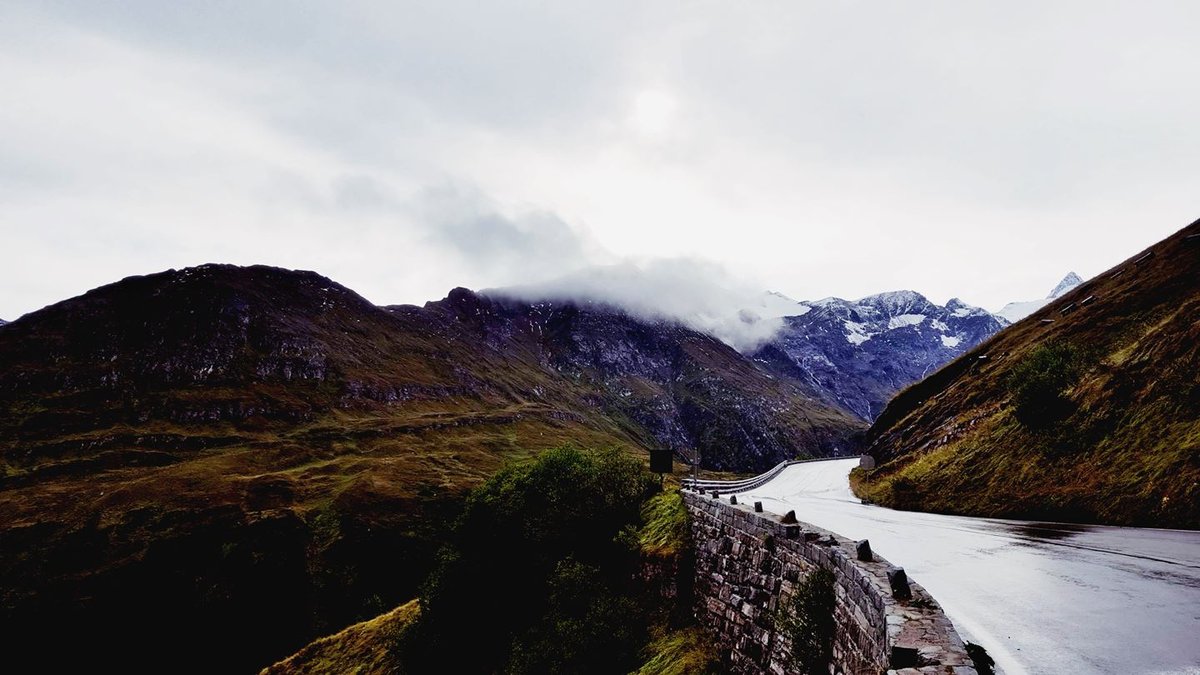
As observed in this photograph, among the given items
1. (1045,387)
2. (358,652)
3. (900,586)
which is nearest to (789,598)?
(900,586)

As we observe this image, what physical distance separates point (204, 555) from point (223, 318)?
367ft

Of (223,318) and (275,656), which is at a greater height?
(223,318)

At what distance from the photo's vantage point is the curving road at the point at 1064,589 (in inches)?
312

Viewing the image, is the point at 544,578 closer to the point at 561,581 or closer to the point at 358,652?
the point at 561,581

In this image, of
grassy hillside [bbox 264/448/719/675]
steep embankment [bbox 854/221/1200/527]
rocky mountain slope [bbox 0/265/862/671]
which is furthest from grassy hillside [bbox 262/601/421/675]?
steep embankment [bbox 854/221/1200/527]

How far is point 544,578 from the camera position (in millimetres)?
32031

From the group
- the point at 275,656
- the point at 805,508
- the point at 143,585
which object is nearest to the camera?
the point at 805,508

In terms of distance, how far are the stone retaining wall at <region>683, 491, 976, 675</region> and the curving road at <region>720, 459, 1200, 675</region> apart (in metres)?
1.42

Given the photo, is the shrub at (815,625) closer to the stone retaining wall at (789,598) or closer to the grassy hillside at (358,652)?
the stone retaining wall at (789,598)

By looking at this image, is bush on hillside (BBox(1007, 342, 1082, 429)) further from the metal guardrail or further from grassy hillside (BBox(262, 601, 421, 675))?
grassy hillside (BBox(262, 601, 421, 675))

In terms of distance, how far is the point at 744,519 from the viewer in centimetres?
1714

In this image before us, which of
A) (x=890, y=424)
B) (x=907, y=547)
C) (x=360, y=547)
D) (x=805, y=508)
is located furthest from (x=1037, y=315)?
(x=360, y=547)

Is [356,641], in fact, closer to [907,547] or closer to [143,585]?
[907,547]

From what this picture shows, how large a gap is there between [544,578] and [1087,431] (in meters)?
25.8
